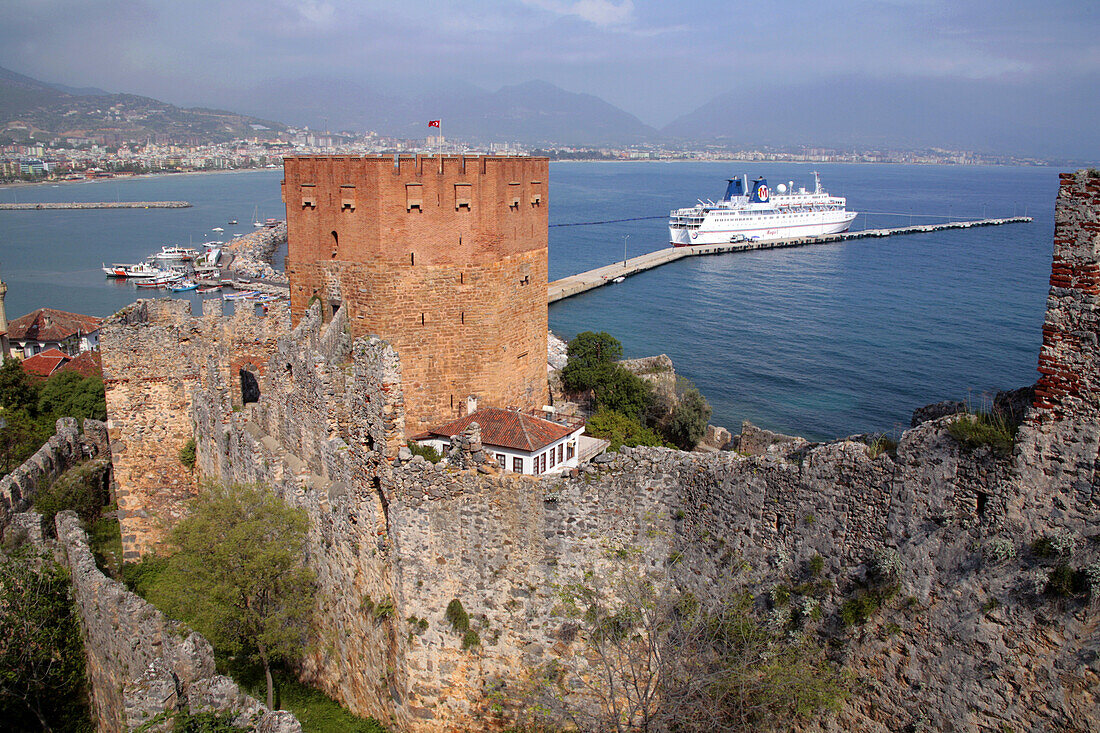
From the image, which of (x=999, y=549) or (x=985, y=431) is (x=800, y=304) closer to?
(x=985, y=431)

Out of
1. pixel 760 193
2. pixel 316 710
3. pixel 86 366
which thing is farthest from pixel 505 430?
pixel 760 193

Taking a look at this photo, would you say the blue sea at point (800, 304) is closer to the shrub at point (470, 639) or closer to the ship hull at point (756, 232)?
the ship hull at point (756, 232)

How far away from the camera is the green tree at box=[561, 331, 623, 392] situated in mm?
33031

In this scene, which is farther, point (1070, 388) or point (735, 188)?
point (735, 188)

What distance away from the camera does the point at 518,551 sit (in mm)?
9648

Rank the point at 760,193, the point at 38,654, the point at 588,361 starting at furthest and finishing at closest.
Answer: the point at 760,193
the point at 588,361
the point at 38,654

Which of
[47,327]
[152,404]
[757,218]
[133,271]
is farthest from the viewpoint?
[757,218]

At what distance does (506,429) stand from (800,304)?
2410 inches

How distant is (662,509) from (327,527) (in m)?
5.10

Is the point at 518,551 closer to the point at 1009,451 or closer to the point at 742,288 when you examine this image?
the point at 1009,451

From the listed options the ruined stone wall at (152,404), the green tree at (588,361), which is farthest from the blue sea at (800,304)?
the ruined stone wall at (152,404)

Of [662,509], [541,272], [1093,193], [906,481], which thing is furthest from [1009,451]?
[541,272]

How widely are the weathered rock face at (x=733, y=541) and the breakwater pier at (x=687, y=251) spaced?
216 ft

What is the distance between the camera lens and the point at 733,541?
28.9 ft
